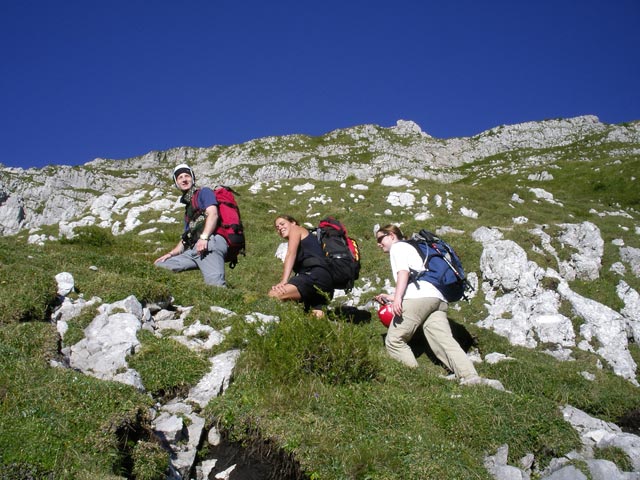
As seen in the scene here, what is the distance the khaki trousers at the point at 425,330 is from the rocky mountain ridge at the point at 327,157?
106m

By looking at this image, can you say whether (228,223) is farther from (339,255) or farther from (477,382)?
(477,382)

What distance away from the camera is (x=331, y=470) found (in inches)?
196

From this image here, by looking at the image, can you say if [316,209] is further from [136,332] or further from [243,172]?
[243,172]

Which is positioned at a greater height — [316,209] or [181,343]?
[316,209]

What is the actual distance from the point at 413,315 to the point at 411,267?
2.94 ft

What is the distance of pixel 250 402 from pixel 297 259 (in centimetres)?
402

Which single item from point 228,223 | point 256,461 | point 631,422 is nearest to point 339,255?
point 228,223

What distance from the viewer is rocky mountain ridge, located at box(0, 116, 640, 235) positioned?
12231 centimetres

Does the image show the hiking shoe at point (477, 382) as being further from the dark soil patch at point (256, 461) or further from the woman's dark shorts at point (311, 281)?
the dark soil patch at point (256, 461)

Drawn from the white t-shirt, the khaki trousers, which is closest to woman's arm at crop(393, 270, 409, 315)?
the white t-shirt

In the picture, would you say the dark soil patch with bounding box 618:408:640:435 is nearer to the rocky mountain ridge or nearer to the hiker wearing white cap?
the hiker wearing white cap

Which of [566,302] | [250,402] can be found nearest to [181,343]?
[250,402]

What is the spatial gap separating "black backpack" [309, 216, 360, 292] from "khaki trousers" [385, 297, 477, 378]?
52.7 inches

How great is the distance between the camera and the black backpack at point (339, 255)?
927cm
